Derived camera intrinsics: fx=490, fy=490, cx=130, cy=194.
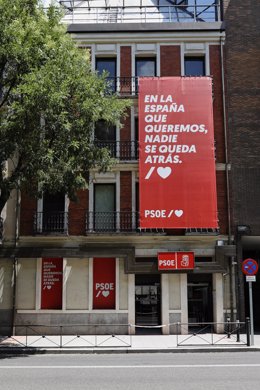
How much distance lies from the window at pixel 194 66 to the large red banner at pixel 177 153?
1330mm

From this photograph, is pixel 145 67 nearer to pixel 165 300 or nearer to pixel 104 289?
pixel 104 289

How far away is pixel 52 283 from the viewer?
71.5ft

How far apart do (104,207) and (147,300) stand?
15.3 ft

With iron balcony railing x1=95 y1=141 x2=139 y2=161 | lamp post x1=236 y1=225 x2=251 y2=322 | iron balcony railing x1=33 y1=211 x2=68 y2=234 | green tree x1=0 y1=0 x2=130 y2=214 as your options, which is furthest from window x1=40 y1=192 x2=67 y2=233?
lamp post x1=236 y1=225 x2=251 y2=322

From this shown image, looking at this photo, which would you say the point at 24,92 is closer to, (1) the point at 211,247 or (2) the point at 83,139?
(2) the point at 83,139

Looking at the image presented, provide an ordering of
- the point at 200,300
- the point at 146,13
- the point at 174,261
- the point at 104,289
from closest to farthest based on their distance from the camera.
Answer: the point at 174,261
the point at 104,289
the point at 200,300
the point at 146,13

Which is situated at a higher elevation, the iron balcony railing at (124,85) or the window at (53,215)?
the iron balcony railing at (124,85)

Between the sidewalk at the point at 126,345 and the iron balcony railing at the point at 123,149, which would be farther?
the iron balcony railing at the point at 123,149

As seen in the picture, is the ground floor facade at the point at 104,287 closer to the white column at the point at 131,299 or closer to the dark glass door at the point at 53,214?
the white column at the point at 131,299

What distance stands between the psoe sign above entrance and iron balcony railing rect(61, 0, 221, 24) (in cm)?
1193

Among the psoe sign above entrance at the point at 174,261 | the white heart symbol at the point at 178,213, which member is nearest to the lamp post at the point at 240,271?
the psoe sign above entrance at the point at 174,261

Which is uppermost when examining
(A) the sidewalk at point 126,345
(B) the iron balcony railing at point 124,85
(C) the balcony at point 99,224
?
(B) the iron balcony railing at point 124,85

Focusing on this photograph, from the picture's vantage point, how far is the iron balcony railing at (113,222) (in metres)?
21.8

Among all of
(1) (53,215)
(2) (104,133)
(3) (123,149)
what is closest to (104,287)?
(1) (53,215)
